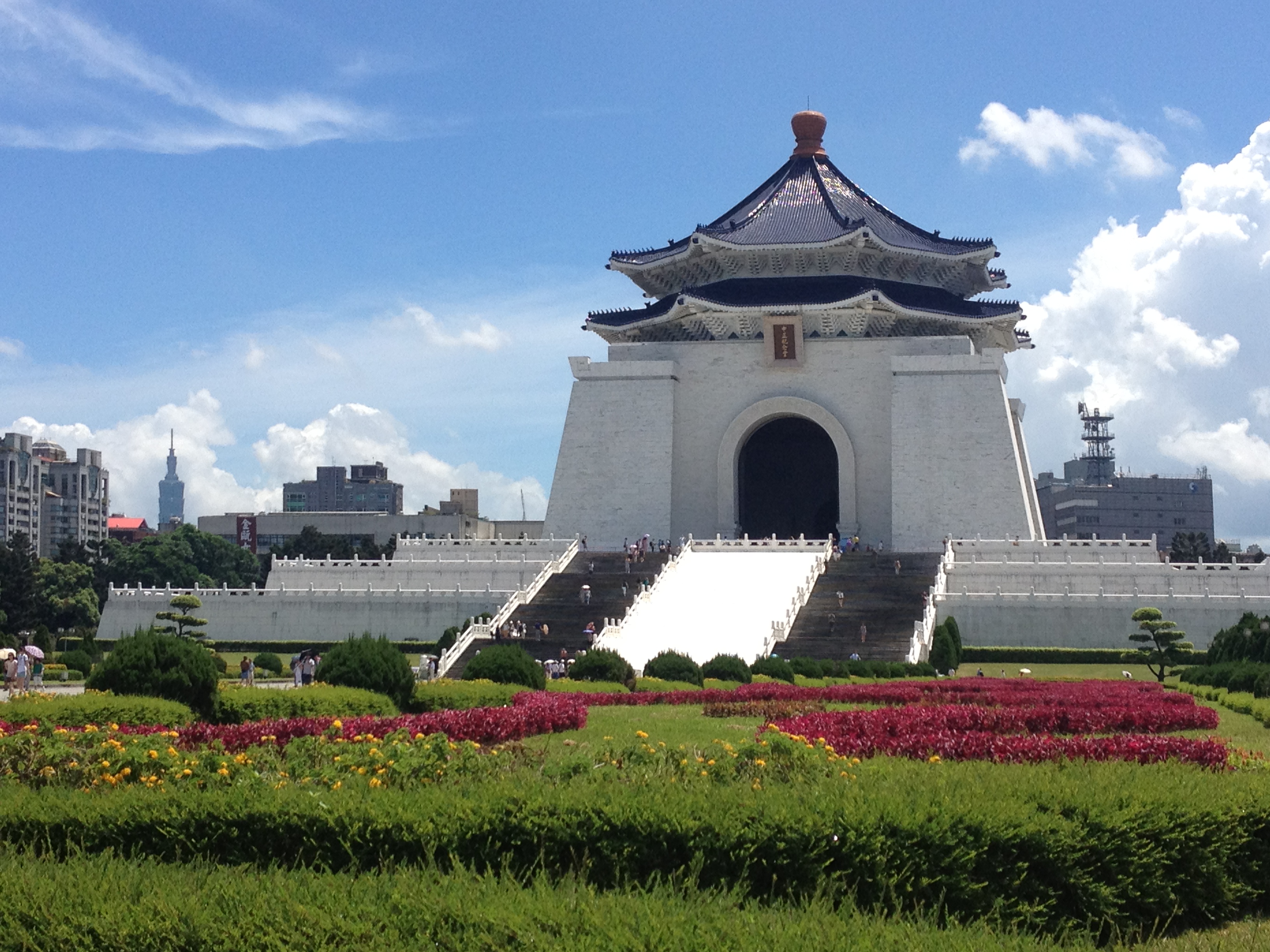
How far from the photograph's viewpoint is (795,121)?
1740 inches

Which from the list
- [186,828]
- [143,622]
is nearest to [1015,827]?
[186,828]

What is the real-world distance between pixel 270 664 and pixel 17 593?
17.7 meters

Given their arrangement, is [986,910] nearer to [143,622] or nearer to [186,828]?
[186,828]

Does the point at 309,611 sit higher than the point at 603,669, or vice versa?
the point at 309,611

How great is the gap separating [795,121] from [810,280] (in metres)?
6.81

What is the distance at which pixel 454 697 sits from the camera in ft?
47.6

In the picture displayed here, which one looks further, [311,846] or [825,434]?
[825,434]

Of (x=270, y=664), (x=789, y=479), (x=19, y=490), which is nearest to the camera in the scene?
(x=270, y=664)

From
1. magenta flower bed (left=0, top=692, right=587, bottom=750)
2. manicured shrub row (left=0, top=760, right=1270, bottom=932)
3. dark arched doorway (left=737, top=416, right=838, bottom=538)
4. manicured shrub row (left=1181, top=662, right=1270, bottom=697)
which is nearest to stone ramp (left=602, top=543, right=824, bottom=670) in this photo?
manicured shrub row (left=1181, top=662, right=1270, bottom=697)

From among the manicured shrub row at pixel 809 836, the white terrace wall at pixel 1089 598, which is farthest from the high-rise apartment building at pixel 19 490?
the manicured shrub row at pixel 809 836

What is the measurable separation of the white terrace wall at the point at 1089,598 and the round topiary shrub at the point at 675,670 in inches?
341

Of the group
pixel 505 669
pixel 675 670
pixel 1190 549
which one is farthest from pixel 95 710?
pixel 1190 549

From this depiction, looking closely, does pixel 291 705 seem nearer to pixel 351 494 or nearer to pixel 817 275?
pixel 817 275

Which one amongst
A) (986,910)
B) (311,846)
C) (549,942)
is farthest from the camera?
(311,846)
